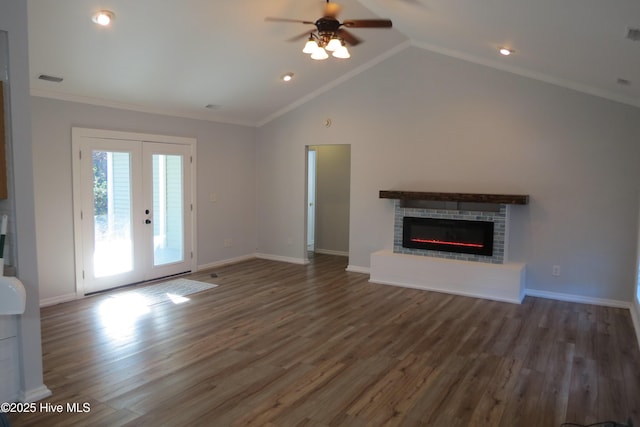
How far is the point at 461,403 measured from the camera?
3031 mm

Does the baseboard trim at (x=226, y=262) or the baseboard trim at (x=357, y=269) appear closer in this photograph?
the baseboard trim at (x=357, y=269)

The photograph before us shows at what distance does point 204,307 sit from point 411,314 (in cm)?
237

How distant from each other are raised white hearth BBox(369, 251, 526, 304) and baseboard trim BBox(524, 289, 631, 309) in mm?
284

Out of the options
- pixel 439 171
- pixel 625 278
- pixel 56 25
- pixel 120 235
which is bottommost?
pixel 625 278

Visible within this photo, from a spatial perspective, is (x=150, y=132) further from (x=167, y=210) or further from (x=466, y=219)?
(x=466, y=219)

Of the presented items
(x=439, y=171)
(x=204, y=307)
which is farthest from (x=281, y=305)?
(x=439, y=171)

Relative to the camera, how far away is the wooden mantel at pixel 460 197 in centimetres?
555

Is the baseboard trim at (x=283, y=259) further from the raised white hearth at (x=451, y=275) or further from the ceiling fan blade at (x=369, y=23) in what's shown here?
the ceiling fan blade at (x=369, y=23)

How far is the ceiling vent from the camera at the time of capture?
2.90 meters

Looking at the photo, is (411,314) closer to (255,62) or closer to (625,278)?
(625,278)

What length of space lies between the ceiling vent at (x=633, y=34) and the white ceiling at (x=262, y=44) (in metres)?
0.05

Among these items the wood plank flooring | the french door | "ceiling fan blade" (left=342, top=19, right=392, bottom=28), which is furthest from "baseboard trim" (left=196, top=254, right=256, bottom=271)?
"ceiling fan blade" (left=342, top=19, right=392, bottom=28)

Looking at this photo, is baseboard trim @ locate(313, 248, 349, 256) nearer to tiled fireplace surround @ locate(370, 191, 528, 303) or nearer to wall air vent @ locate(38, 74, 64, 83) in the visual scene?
tiled fireplace surround @ locate(370, 191, 528, 303)

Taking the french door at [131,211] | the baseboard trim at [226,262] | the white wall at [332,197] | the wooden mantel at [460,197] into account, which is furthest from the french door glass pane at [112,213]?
the white wall at [332,197]
